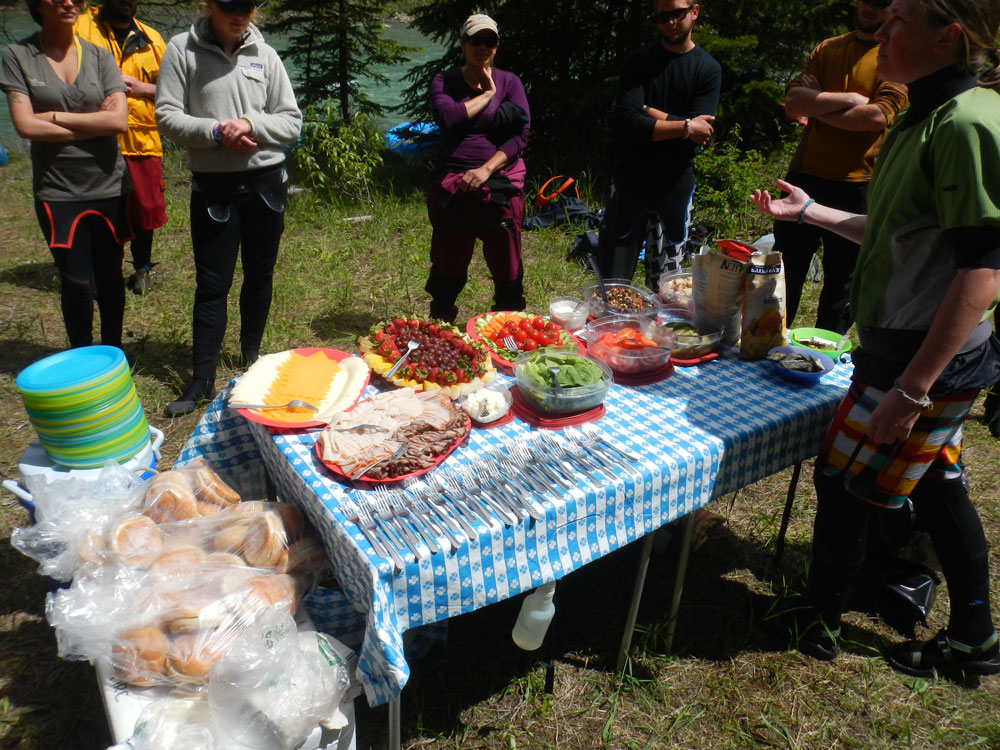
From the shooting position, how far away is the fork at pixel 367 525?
5.31ft

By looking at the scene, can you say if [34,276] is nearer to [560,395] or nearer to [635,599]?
[560,395]

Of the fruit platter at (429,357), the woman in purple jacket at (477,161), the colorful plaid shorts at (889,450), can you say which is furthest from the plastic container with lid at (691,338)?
the woman in purple jacket at (477,161)

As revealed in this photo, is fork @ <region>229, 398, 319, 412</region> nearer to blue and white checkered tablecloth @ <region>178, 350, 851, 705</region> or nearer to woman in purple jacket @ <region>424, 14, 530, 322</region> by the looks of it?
blue and white checkered tablecloth @ <region>178, 350, 851, 705</region>

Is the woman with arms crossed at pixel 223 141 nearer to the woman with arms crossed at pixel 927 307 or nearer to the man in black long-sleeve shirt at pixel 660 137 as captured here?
the man in black long-sleeve shirt at pixel 660 137

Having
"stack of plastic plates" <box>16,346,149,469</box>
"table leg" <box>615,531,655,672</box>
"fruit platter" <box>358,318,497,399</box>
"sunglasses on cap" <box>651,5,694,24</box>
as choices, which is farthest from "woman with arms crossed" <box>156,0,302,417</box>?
"table leg" <box>615,531,655,672</box>

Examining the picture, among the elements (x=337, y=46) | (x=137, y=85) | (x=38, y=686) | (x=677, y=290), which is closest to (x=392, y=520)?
(x=38, y=686)

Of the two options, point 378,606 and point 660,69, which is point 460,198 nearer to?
point 660,69

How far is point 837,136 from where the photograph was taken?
11.5 ft

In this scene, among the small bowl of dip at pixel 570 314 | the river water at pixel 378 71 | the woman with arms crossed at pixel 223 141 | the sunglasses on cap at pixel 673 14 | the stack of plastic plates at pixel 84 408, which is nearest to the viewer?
the stack of plastic plates at pixel 84 408

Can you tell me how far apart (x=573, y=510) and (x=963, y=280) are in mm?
1097

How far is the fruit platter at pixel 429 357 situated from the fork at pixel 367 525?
0.54 meters

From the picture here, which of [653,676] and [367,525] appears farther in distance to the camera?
[653,676]

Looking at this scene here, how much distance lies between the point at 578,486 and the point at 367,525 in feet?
1.85

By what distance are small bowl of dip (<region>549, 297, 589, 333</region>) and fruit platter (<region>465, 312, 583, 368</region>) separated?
0.11 feet
